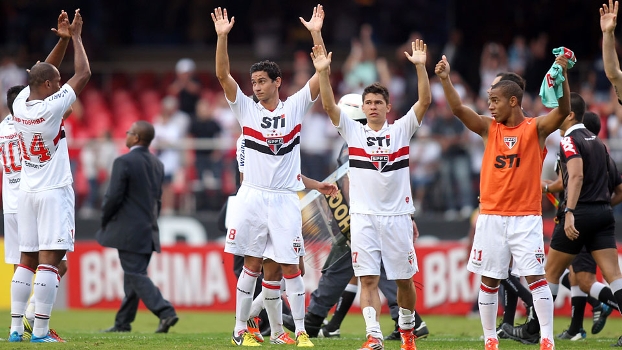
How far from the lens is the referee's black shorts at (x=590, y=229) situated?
1045 cm

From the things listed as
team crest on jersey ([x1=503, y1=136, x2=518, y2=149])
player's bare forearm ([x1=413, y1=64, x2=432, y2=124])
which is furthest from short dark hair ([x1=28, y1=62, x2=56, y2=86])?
team crest on jersey ([x1=503, y1=136, x2=518, y2=149])

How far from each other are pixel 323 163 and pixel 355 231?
26.5 feet

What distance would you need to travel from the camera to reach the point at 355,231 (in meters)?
9.02

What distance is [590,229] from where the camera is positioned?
10445 mm

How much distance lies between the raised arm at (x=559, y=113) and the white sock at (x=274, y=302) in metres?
3.05

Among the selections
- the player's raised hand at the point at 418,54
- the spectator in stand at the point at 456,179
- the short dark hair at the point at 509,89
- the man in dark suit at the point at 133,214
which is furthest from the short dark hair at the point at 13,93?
the spectator in stand at the point at 456,179

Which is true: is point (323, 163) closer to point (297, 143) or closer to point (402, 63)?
point (402, 63)

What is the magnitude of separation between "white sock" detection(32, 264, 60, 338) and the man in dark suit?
3.11m

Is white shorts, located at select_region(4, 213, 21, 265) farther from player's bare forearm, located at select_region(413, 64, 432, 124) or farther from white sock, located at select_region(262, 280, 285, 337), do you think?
player's bare forearm, located at select_region(413, 64, 432, 124)

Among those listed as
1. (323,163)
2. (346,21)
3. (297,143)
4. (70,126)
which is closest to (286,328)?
(297,143)

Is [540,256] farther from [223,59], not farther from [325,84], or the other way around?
[223,59]

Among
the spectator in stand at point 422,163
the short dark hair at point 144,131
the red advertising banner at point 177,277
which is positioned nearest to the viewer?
the short dark hair at point 144,131

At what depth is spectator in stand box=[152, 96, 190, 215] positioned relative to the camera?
17891 mm

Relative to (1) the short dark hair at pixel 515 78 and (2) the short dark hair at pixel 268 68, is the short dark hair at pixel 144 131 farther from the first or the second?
(1) the short dark hair at pixel 515 78
